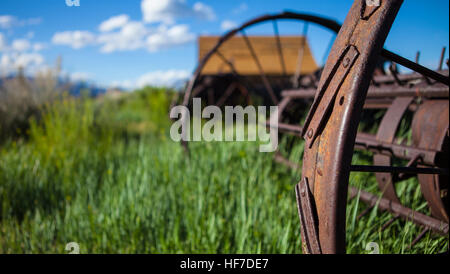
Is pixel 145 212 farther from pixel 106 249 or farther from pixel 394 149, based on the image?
pixel 394 149

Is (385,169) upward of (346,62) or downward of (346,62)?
downward

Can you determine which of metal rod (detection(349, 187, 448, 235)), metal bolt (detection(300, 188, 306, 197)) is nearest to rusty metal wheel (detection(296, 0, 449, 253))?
metal bolt (detection(300, 188, 306, 197))

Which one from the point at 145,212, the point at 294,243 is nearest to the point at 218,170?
the point at 145,212

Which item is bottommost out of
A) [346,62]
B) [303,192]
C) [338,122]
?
[303,192]

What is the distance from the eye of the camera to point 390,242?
1.83m

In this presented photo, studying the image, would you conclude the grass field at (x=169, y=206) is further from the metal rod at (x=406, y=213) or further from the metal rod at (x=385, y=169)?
the metal rod at (x=385, y=169)

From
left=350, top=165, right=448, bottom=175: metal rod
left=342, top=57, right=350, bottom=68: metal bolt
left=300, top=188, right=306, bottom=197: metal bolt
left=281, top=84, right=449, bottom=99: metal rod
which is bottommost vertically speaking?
left=300, top=188, right=306, bottom=197: metal bolt

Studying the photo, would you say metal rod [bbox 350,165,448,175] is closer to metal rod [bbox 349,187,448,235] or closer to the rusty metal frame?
the rusty metal frame

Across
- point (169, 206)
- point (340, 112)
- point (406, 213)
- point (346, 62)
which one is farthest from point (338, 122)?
point (169, 206)

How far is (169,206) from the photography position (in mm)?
2314

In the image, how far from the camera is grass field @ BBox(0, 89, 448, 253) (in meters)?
1.88

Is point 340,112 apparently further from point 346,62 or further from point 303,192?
point 303,192

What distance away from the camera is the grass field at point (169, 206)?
1884 mm

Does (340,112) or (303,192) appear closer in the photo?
(340,112)
